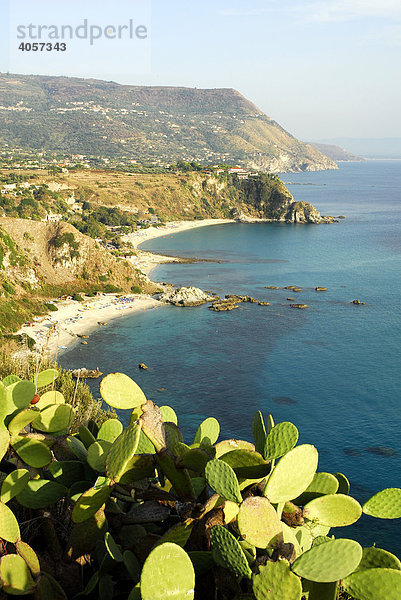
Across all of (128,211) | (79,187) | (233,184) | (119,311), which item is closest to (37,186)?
(79,187)

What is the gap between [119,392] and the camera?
19.4 feet

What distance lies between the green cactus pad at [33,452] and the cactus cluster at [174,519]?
12 mm

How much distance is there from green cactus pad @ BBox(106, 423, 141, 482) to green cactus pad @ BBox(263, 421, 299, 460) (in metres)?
1.49

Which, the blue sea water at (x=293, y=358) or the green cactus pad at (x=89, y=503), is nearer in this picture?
the green cactus pad at (x=89, y=503)

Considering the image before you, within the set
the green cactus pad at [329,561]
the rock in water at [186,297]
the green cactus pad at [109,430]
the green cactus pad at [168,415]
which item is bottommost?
the rock in water at [186,297]

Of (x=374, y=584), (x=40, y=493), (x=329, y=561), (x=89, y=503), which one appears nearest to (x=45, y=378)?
(x=40, y=493)

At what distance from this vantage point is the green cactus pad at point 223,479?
15.3 ft

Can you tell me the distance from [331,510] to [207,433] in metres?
2.22

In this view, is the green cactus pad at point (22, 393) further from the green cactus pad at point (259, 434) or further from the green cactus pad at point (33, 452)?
the green cactus pad at point (259, 434)

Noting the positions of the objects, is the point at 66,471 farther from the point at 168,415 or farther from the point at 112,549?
the point at 168,415

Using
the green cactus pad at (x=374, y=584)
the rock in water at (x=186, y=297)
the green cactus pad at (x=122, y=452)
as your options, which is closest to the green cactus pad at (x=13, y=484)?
the green cactus pad at (x=122, y=452)

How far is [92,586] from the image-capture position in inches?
204

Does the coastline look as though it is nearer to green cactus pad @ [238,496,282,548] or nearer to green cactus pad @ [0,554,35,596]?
green cactus pad @ [0,554,35,596]

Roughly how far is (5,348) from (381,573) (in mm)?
51775
